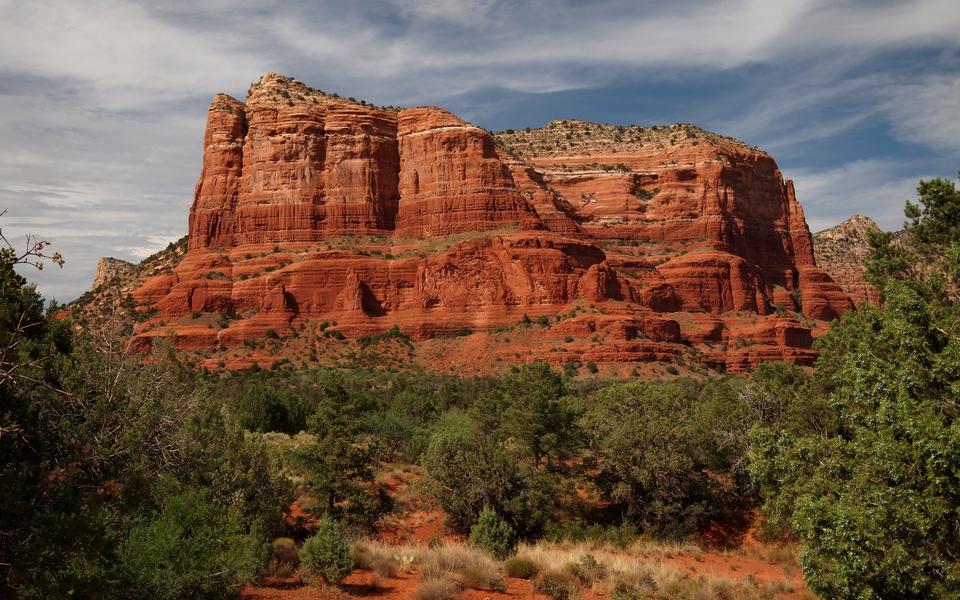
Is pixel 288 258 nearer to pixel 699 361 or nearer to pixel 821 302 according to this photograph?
pixel 699 361

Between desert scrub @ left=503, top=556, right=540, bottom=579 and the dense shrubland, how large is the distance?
→ 70 millimetres

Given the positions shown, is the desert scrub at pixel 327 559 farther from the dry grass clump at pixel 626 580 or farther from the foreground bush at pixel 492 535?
the foreground bush at pixel 492 535

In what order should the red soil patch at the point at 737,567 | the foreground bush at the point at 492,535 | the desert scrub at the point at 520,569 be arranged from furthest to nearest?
the foreground bush at the point at 492,535, the red soil patch at the point at 737,567, the desert scrub at the point at 520,569

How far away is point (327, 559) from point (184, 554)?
4.69 metres

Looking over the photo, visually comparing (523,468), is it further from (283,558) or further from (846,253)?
(846,253)

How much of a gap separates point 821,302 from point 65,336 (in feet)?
316

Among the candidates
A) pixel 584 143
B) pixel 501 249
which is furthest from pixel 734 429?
pixel 584 143

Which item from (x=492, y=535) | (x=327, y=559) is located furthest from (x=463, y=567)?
(x=492, y=535)

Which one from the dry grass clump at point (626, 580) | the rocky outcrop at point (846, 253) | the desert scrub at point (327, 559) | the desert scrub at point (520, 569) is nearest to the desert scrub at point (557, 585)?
the dry grass clump at point (626, 580)

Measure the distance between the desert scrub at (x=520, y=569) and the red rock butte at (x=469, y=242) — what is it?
156 feet

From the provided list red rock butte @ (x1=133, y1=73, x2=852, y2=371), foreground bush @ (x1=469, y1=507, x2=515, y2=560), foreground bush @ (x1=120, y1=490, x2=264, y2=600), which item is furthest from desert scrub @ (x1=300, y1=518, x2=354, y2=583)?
red rock butte @ (x1=133, y1=73, x2=852, y2=371)

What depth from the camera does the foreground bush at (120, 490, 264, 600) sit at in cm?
1137

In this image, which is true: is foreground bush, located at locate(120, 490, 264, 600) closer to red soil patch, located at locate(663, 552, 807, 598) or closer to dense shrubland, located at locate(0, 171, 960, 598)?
dense shrubland, located at locate(0, 171, 960, 598)

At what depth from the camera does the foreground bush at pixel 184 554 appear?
11.4 meters
